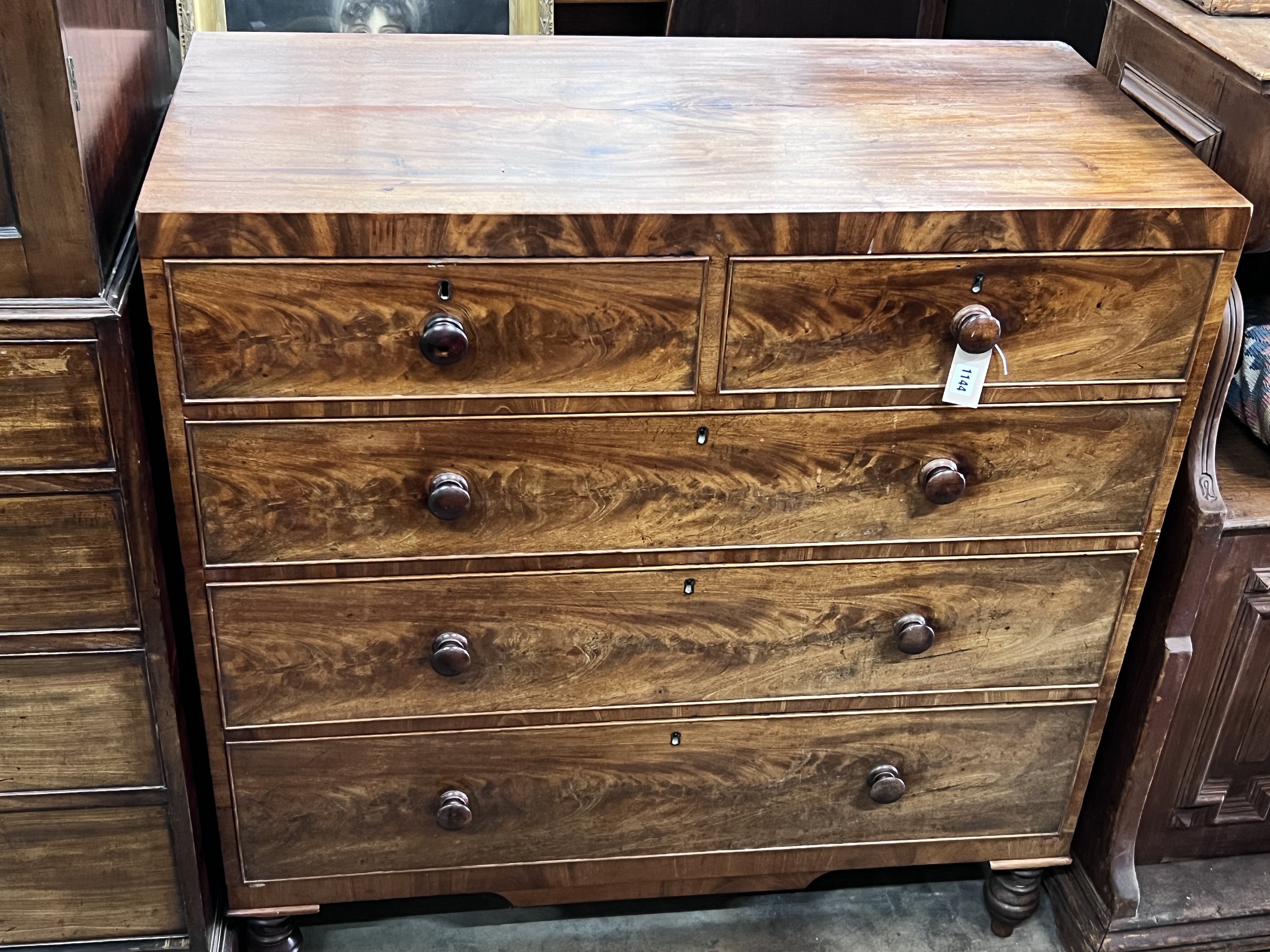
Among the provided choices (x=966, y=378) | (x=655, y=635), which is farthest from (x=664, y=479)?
(x=966, y=378)

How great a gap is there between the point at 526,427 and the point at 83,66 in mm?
459

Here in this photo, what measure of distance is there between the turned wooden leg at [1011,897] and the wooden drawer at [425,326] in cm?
80

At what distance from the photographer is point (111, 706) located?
1.25m

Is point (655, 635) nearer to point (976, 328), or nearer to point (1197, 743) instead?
point (976, 328)

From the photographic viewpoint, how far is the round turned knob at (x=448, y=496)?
116cm

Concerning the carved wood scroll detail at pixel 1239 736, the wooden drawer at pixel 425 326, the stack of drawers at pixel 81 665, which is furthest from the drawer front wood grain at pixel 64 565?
the carved wood scroll detail at pixel 1239 736

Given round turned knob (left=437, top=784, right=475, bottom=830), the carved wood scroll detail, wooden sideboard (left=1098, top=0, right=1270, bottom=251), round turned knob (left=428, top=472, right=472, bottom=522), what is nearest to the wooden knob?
round turned knob (left=437, top=784, right=475, bottom=830)

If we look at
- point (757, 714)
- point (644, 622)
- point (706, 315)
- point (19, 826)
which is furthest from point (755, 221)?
point (19, 826)

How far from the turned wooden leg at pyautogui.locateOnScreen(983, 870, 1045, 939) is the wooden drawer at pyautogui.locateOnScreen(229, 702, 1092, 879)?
0.10 m

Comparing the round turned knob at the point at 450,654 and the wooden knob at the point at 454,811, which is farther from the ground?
the round turned knob at the point at 450,654

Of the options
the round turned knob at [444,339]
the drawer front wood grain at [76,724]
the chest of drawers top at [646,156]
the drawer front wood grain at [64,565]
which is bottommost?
the drawer front wood grain at [76,724]

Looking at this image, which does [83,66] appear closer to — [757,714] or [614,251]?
[614,251]

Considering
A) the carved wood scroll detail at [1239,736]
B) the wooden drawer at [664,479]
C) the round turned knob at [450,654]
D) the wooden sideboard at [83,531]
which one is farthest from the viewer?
the carved wood scroll detail at [1239,736]

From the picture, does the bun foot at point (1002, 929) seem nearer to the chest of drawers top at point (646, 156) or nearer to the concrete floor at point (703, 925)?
the concrete floor at point (703, 925)
